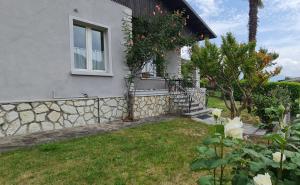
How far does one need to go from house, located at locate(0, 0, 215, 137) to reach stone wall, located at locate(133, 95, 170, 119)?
0.04 meters

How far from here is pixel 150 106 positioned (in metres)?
10.6

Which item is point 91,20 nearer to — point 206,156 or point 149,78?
point 149,78

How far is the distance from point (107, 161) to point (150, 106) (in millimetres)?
6027

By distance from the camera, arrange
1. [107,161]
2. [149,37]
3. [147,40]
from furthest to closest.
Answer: [149,37] → [147,40] → [107,161]

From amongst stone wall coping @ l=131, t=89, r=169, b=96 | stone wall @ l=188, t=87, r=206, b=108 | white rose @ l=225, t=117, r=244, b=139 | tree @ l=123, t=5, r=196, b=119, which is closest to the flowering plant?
white rose @ l=225, t=117, r=244, b=139

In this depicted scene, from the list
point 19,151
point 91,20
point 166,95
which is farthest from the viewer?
point 166,95

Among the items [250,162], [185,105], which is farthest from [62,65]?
[250,162]

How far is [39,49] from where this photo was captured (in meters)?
7.03

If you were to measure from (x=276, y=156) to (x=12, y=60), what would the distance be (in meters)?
6.50

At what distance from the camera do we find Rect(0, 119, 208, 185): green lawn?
3920 millimetres

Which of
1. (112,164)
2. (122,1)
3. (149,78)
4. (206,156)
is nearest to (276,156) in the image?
(206,156)

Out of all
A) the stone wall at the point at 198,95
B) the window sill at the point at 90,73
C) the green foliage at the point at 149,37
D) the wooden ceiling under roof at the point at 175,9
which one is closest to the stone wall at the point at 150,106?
the green foliage at the point at 149,37

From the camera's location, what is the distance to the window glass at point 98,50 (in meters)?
8.87

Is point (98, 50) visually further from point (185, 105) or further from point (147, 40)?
point (185, 105)
